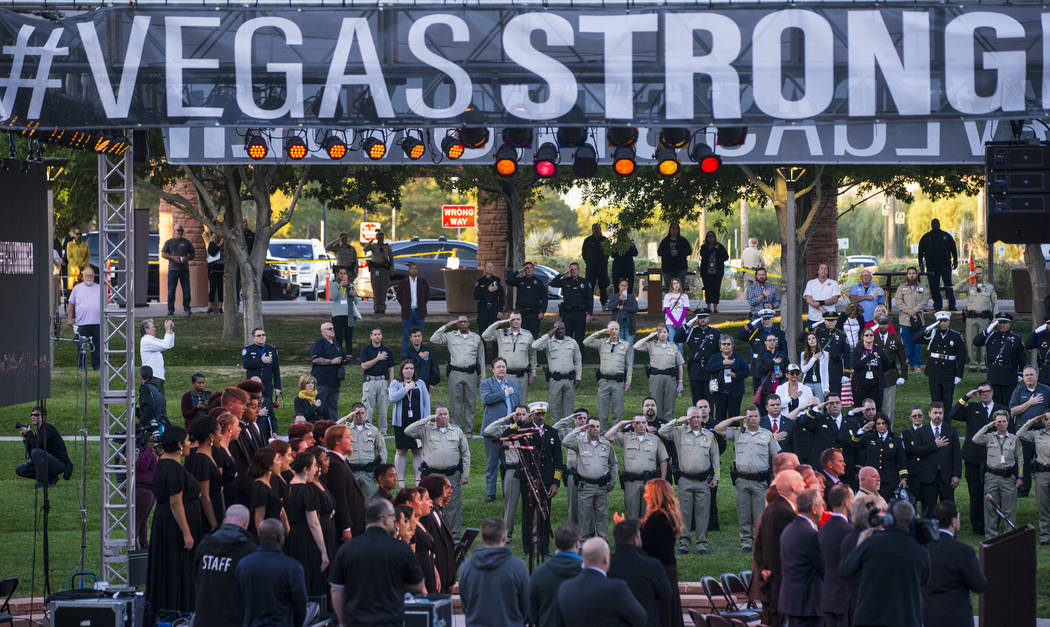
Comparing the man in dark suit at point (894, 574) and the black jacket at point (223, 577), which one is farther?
the black jacket at point (223, 577)

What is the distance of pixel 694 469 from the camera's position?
1694cm

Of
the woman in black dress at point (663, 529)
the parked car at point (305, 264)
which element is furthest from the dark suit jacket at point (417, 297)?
the woman in black dress at point (663, 529)

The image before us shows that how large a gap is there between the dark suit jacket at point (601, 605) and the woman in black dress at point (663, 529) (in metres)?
1.67

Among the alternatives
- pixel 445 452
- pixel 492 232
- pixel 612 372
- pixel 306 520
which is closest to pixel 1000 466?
pixel 612 372

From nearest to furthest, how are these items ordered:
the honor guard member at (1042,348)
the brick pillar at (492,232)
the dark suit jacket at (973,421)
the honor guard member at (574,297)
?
the dark suit jacket at (973,421), the honor guard member at (1042,348), the honor guard member at (574,297), the brick pillar at (492,232)

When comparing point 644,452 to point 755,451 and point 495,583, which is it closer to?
point 755,451

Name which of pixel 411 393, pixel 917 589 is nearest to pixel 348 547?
pixel 917 589

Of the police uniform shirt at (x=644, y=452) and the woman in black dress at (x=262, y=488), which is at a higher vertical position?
the woman in black dress at (x=262, y=488)

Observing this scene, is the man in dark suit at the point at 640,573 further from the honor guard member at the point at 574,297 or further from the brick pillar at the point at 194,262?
the brick pillar at the point at 194,262

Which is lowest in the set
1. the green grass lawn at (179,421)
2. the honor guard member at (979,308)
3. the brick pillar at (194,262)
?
the green grass lawn at (179,421)

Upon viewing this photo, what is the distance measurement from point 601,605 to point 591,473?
830cm

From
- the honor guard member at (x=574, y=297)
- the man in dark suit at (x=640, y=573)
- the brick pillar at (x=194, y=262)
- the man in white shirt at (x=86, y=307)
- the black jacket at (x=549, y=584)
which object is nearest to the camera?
the black jacket at (x=549, y=584)

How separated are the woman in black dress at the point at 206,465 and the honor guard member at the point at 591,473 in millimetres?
5515

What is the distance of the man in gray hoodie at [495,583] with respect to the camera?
9.47 metres
